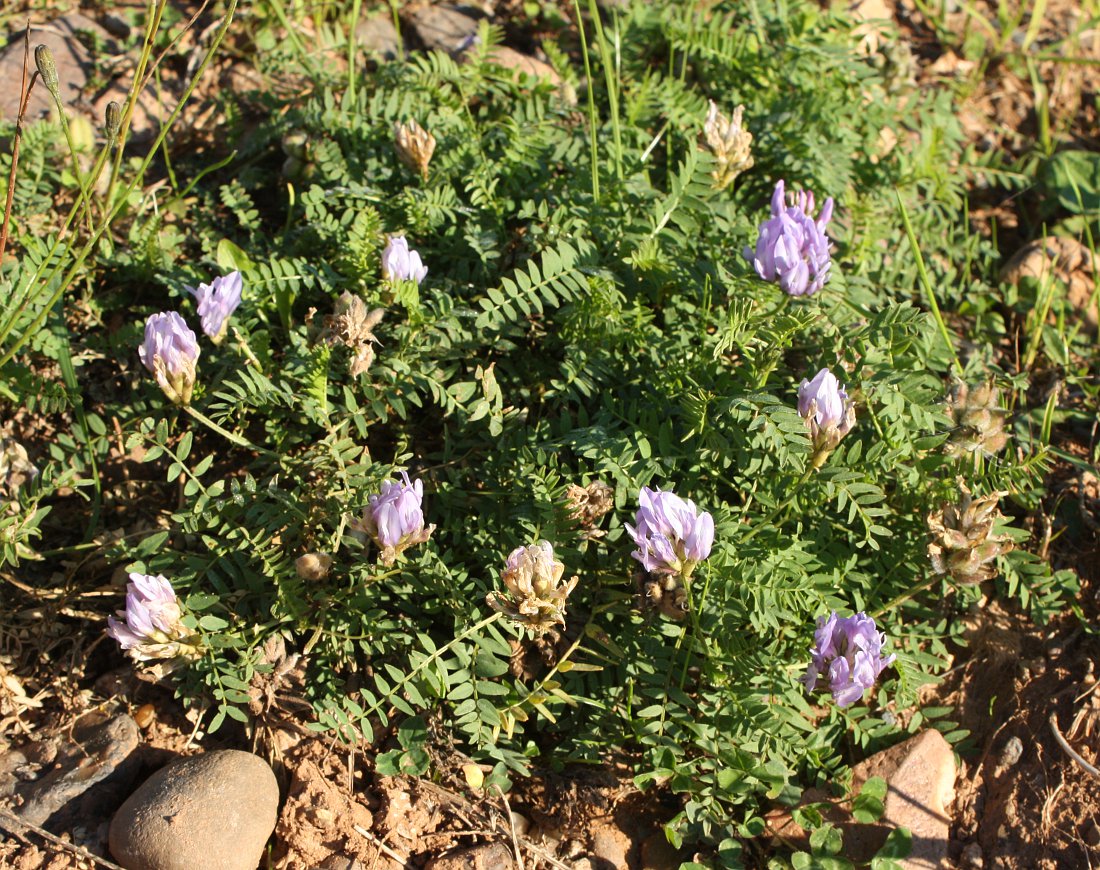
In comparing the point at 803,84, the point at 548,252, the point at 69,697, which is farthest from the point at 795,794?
the point at 803,84

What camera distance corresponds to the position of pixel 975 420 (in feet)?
10.2

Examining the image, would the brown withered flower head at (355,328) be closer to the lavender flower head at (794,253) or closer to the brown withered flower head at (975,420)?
the lavender flower head at (794,253)

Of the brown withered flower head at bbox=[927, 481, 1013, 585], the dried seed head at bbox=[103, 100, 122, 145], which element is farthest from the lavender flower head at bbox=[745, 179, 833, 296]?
the dried seed head at bbox=[103, 100, 122, 145]

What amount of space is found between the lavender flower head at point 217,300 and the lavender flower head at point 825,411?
165 centimetres

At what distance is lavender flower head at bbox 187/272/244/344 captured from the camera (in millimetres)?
3172

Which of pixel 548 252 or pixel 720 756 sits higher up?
pixel 548 252

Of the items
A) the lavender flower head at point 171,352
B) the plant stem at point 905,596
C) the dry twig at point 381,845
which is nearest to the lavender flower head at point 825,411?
the plant stem at point 905,596

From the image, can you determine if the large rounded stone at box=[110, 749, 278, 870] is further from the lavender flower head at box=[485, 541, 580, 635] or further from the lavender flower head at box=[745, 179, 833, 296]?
the lavender flower head at box=[745, 179, 833, 296]

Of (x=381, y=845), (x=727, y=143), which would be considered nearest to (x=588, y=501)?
(x=381, y=845)

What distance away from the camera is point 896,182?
4145mm

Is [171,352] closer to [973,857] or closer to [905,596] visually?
[905,596]

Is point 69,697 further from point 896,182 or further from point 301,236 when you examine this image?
point 896,182

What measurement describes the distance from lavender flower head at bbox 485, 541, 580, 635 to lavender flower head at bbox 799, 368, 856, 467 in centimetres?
72

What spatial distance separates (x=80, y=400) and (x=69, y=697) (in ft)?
2.89
